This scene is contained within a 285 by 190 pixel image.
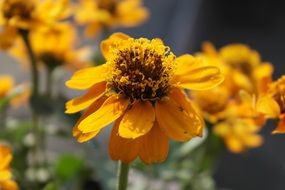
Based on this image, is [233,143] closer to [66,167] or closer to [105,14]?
[66,167]

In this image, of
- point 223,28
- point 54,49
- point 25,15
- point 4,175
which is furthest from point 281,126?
point 223,28

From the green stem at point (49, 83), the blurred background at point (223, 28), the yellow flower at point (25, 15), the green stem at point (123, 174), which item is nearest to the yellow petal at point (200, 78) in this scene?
the green stem at point (123, 174)

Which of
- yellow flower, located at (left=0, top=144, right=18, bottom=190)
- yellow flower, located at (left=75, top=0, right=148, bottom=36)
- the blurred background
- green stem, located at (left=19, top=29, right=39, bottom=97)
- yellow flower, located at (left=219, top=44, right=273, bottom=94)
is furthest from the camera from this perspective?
the blurred background

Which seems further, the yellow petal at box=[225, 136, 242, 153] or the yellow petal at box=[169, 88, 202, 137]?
the yellow petal at box=[225, 136, 242, 153]

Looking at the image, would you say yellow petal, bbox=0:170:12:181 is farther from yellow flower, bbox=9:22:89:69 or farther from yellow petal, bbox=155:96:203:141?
yellow flower, bbox=9:22:89:69

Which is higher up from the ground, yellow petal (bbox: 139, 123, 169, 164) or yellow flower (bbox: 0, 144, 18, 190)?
yellow petal (bbox: 139, 123, 169, 164)

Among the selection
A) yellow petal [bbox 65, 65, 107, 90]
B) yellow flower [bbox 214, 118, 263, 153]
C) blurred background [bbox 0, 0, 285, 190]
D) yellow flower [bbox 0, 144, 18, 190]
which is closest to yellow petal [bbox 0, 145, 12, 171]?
yellow flower [bbox 0, 144, 18, 190]
